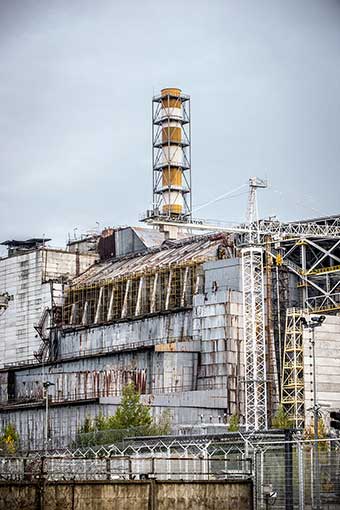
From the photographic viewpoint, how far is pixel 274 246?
122m

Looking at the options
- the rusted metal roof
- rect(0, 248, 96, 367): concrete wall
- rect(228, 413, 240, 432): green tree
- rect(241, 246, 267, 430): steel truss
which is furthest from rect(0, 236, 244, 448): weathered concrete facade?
rect(0, 248, 96, 367): concrete wall

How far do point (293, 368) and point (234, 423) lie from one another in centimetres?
1370

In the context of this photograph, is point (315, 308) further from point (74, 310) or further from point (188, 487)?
point (188, 487)

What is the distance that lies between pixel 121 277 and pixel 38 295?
12.6 meters

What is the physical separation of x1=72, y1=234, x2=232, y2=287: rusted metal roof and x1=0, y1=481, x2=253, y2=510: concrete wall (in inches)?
2869

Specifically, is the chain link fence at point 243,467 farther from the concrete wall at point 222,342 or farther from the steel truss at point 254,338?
the concrete wall at point 222,342

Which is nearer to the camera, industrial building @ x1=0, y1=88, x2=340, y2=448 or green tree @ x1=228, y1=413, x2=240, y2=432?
green tree @ x1=228, y1=413, x2=240, y2=432

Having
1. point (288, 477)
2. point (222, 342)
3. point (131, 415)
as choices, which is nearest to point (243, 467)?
point (288, 477)

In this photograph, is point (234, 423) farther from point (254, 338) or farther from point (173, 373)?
point (173, 373)

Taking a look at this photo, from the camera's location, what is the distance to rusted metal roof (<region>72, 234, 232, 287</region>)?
413 ft

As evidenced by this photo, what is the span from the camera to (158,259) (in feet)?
434

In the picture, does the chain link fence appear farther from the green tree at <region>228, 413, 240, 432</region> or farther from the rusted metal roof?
the rusted metal roof

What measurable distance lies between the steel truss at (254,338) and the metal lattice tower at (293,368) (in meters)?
2.08

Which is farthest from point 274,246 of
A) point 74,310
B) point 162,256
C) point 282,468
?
point 282,468
